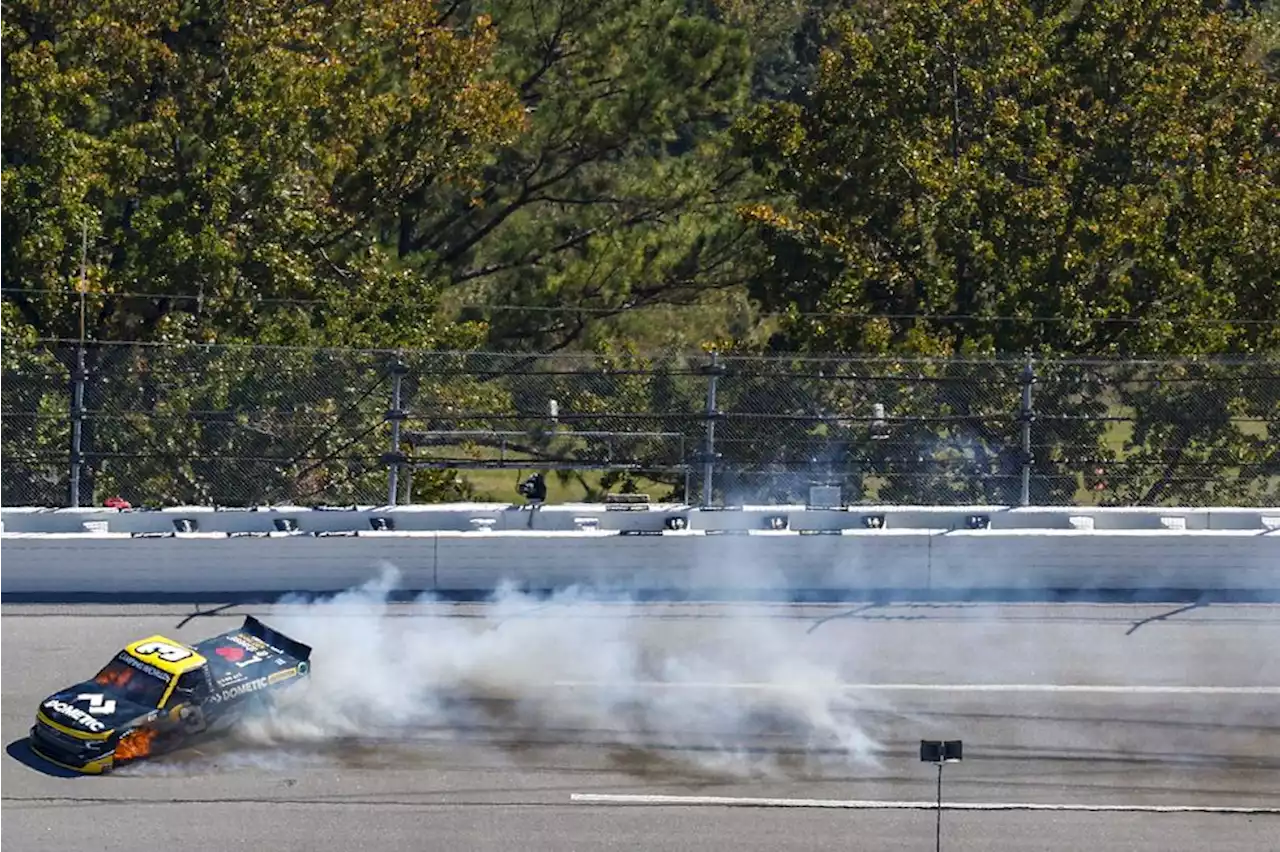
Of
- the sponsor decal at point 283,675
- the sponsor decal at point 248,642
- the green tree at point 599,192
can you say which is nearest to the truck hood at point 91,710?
the sponsor decal at point 283,675

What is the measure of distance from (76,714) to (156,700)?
0.61 m

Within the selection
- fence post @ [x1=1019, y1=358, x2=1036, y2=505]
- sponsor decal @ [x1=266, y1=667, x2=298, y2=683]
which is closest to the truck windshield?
sponsor decal @ [x1=266, y1=667, x2=298, y2=683]

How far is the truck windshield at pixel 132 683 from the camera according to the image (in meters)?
14.7

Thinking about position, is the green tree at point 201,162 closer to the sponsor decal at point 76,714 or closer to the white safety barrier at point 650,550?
the white safety barrier at point 650,550

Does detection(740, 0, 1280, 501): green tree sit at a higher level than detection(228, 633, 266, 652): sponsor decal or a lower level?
higher

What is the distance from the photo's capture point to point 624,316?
33906 millimetres

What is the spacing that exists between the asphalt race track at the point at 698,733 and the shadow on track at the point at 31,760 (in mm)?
39

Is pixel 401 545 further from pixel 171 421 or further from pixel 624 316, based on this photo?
pixel 624 316

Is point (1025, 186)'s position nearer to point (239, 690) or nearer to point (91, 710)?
point (239, 690)

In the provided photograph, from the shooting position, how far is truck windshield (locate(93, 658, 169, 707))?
14734mm

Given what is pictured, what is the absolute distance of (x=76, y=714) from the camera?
14594mm

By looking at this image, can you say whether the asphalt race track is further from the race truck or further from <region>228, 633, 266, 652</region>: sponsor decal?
<region>228, 633, 266, 652</region>: sponsor decal

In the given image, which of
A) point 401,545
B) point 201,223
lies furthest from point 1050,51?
point 401,545

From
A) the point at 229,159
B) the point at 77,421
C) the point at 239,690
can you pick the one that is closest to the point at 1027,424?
the point at 239,690
